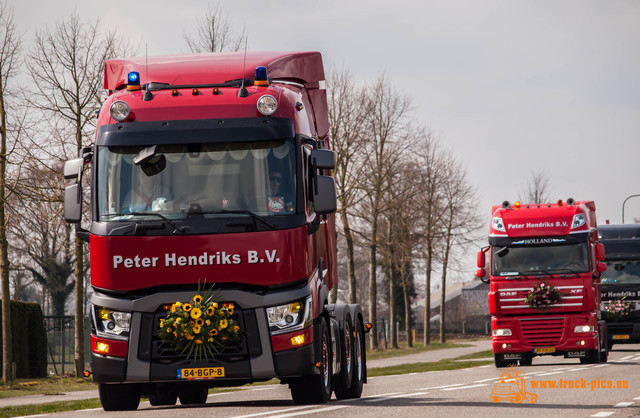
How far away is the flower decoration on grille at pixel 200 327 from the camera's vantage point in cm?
1166

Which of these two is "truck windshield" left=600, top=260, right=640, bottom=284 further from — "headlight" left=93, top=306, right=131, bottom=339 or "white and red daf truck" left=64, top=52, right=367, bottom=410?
"headlight" left=93, top=306, right=131, bottom=339

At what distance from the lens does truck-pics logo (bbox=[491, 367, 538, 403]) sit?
14691mm

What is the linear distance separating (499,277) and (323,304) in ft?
41.0

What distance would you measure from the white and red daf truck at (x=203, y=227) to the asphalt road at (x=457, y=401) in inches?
32.9

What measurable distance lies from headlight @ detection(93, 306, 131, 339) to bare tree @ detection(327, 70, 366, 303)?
2658 centimetres

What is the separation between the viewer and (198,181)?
11.9 metres

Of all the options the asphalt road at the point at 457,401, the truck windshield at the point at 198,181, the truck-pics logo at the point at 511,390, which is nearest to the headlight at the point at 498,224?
the truck-pics logo at the point at 511,390

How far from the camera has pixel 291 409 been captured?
12750 millimetres

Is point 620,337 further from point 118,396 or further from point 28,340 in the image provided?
point 118,396

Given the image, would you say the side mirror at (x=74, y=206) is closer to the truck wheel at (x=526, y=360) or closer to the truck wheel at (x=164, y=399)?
the truck wheel at (x=164, y=399)

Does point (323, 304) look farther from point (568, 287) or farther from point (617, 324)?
point (617, 324)

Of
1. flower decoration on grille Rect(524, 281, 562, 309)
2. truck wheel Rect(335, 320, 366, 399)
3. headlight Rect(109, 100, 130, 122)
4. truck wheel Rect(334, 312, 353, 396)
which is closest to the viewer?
headlight Rect(109, 100, 130, 122)

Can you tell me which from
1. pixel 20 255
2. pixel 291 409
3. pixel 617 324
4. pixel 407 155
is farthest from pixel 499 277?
pixel 20 255

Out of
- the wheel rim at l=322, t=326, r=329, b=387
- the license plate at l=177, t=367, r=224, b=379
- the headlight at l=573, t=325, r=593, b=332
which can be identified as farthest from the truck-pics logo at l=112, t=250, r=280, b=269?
the headlight at l=573, t=325, r=593, b=332
